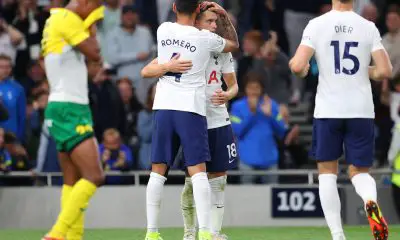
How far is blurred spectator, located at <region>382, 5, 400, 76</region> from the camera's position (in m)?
18.5

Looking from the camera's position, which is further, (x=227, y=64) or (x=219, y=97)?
(x=227, y=64)

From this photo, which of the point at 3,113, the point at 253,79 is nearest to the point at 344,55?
the point at 253,79

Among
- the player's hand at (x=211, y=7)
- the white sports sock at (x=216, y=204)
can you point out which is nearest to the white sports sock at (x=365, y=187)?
the white sports sock at (x=216, y=204)

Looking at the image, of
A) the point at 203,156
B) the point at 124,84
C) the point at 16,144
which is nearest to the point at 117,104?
the point at 124,84

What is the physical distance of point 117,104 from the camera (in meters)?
17.8

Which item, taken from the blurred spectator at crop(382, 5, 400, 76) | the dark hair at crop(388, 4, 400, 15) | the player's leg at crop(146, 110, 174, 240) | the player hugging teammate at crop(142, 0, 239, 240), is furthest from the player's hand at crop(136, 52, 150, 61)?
the player's leg at crop(146, 110, 174, 240)

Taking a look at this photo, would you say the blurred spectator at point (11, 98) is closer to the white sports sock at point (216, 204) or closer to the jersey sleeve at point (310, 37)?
the white sports sock at point (216, 204)

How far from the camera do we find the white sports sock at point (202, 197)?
11297mm

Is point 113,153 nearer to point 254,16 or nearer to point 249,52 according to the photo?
point 249,52

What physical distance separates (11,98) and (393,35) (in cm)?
552

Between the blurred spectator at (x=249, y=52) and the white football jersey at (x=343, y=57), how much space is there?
22.8ft

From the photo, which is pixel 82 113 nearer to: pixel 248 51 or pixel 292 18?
pixel 248 51

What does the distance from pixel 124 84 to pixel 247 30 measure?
84.2 inches

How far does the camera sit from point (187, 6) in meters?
11.5
